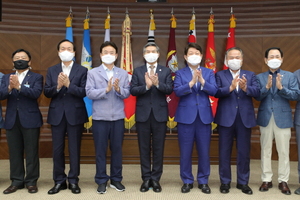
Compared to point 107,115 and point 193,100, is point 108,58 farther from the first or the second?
point 193,100

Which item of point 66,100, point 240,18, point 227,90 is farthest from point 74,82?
point 240,18

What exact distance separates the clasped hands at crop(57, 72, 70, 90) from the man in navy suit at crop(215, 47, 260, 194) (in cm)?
162

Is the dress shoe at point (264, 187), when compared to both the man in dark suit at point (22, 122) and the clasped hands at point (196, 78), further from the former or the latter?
the man in dark suit at point (22, 122)

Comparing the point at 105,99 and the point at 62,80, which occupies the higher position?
the point at 62,80

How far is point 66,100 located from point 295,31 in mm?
4185

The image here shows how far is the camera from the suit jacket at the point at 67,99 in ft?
10.8

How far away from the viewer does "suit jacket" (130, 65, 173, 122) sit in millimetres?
3342

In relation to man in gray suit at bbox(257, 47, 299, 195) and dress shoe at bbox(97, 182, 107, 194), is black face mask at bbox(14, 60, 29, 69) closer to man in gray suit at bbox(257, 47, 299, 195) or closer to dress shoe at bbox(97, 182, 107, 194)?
dress shoe at bbox(97, 182, 107, 194)

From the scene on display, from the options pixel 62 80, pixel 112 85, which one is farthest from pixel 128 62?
pixel 62 80

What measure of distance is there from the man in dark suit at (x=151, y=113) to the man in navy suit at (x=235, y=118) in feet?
2.01

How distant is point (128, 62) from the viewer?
17.3ft

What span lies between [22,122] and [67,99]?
0.54m

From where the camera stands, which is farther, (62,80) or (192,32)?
(192,32)

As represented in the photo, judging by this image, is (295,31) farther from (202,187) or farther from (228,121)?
(202,187)
